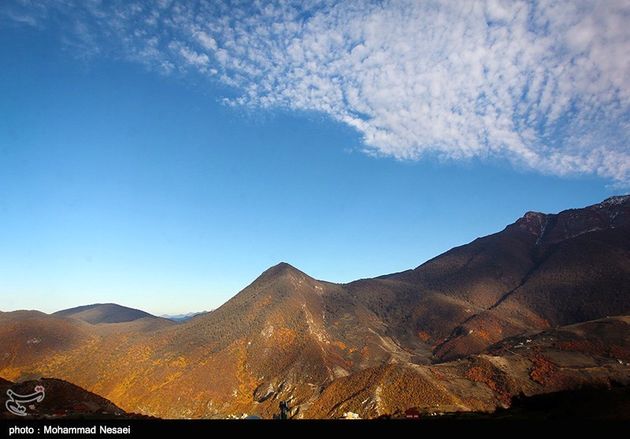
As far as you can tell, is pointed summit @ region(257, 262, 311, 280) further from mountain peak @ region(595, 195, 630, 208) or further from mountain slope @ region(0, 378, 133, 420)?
mountain peak @ region(595, 195, 630, 208)

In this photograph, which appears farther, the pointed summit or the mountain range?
the pointed summit

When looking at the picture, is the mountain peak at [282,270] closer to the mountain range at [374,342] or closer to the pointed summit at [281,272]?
the pointed summit at [281,272]

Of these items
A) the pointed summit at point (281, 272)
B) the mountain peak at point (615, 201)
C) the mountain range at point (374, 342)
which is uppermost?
the mountain peak at point (615, 201)

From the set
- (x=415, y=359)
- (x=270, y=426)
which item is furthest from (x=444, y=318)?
(x=270, y=426)

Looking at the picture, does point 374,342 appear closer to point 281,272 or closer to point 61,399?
point 281,272

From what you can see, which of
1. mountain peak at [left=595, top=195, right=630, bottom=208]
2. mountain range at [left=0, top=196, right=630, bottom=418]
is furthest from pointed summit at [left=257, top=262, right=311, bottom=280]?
mountain peak at [left=595, top=195, right=630, bottom=208]

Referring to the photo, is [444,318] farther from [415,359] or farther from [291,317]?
[291,317]

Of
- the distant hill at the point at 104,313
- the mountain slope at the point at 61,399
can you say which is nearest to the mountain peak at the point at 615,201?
the mountain slope at the point at 61,399
